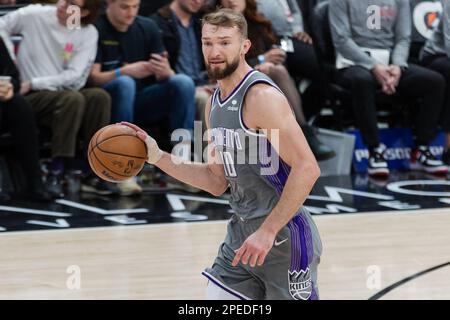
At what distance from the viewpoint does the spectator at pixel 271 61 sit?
772 centimetres

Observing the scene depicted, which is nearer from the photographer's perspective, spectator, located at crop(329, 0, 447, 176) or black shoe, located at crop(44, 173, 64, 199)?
black shoe, located at crop(44, 173, 64, 199)

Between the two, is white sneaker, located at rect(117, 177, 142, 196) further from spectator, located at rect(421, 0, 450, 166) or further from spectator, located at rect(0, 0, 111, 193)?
spectator, located at rect(421, 0, 450, 166)

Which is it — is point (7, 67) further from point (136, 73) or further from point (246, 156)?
point (246, 156)

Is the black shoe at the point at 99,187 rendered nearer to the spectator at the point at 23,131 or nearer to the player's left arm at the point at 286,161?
the spectator at the point at 23,131

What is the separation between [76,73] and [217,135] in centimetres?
387

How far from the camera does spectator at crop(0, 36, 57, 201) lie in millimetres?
6949

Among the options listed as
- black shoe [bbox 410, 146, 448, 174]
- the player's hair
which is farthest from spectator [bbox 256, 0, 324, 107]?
the player's hair

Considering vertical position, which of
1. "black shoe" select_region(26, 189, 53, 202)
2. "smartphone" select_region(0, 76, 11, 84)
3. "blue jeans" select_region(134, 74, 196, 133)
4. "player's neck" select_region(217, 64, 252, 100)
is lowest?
"black shoe" select_region(26, 189, 53, 202)

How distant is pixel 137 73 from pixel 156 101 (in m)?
0.27

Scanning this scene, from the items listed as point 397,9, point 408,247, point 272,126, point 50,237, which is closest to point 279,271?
point 272,126

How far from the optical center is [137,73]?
24.4ft

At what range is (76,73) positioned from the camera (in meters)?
7.28

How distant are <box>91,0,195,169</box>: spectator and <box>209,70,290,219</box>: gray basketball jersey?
3766 millimetres

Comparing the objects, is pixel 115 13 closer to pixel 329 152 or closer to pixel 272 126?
pixel 329 152
